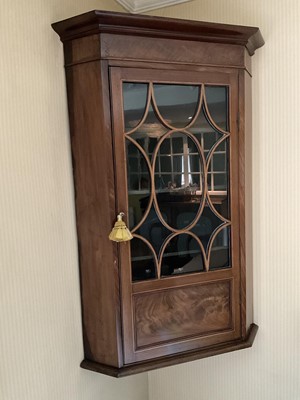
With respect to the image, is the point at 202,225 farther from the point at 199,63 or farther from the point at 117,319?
the point at 199,63

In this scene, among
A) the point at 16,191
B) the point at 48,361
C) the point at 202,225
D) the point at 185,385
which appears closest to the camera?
the point at 16,191

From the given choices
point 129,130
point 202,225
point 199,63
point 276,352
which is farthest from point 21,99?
point 276,352

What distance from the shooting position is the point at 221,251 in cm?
119

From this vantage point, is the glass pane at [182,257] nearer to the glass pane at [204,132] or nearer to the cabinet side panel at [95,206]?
the cabinet side panel at [95,206]

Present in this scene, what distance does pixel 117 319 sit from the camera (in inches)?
42.3

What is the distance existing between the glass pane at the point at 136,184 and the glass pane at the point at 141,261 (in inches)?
2.8

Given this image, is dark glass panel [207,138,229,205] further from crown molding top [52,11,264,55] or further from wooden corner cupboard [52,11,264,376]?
crown molding top [52,11,264,55]

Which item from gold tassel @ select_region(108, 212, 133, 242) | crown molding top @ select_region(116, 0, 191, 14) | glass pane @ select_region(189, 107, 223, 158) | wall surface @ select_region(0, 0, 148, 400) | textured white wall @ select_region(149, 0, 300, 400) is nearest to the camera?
wall surface @ select_region(0, 0, 148, 400)

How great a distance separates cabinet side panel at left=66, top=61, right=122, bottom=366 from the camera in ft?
3.32

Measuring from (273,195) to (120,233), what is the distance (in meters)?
0.70

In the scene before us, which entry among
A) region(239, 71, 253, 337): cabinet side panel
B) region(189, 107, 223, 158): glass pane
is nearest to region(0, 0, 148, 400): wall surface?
region(189, 107, 223, 158): glass pane

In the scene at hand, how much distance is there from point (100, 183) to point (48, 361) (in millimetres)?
593

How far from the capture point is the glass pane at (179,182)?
1.09m

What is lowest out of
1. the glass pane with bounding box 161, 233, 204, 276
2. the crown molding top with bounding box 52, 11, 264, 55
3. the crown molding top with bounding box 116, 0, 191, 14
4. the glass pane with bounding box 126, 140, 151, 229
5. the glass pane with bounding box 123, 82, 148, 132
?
the glass pane with bounding box 161, 233, 204, 276
